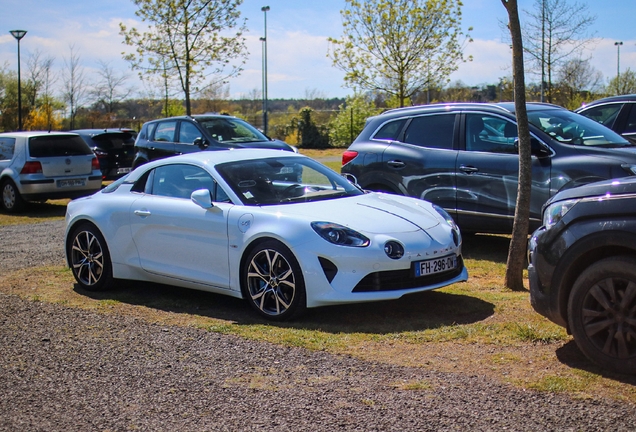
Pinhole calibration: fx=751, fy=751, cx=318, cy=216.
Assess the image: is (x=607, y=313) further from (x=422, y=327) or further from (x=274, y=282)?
(x=274, y=282)

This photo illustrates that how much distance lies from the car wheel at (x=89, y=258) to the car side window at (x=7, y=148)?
913 centimetres

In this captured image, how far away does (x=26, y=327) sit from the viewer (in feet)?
21.3

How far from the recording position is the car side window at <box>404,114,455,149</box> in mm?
9719

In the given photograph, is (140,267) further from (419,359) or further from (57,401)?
(419,359)

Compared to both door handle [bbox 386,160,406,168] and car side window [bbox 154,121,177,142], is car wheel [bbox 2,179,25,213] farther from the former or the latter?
door handle [bbox 386,160,406,168]

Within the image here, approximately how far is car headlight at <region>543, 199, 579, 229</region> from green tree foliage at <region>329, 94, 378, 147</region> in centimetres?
3250

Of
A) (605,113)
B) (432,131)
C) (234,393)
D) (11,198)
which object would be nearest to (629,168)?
(432,131)

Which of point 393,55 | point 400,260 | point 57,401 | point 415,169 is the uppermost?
point 393,55

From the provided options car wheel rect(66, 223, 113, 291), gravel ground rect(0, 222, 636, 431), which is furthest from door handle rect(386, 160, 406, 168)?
gravel ground rect(0, 222, 636, 431)

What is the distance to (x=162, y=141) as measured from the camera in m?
15.7

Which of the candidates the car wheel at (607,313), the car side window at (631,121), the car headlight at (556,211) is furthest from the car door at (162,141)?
the car wheel at (607,313)

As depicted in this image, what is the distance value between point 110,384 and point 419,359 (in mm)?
2077

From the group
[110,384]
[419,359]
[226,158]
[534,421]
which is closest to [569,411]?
[534,421]

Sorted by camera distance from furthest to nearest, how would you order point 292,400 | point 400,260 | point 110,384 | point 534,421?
1. point 400,260
2. point 110,384
3. point 292,400
4. point 534,421
